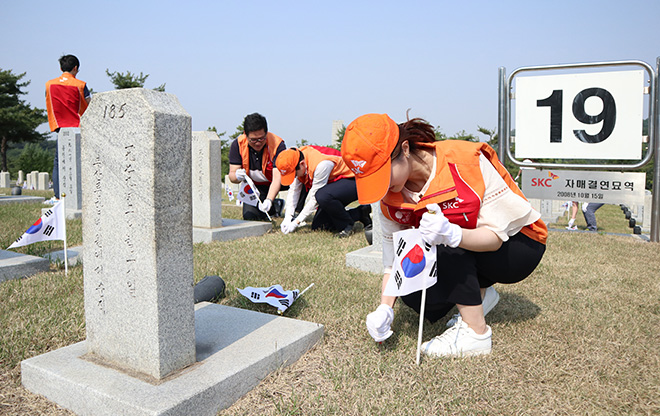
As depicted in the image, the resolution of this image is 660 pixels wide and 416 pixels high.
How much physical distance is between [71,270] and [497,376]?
3344 mm

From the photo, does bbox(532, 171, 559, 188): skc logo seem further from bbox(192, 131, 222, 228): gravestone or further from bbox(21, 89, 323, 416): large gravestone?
bbox(21, 89, 323, 416): large gravestone

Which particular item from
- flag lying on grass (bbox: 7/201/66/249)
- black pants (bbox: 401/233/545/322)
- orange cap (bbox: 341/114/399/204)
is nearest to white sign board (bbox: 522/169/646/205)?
black pants (bbox: 401/233/545/322)

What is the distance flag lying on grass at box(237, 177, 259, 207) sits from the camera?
22.0 ft

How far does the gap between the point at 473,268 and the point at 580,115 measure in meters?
5.30

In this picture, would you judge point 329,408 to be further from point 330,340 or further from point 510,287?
point 510,287

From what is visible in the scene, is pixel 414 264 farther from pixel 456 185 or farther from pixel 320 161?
pixel 320 161

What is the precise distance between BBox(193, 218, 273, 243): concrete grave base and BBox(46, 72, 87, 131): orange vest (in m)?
2.50

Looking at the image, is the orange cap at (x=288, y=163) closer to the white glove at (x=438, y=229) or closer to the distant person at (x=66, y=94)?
the distant person at (x=66, y=94)

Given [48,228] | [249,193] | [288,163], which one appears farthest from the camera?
[249,193]

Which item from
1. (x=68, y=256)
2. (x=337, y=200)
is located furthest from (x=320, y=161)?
(x=68, y=256)

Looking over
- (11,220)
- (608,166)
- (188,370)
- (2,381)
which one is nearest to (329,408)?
(188,370)

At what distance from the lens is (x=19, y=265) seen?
3666 millimetres

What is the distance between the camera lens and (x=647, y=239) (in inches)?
242

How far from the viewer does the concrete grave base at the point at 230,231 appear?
5508mm
